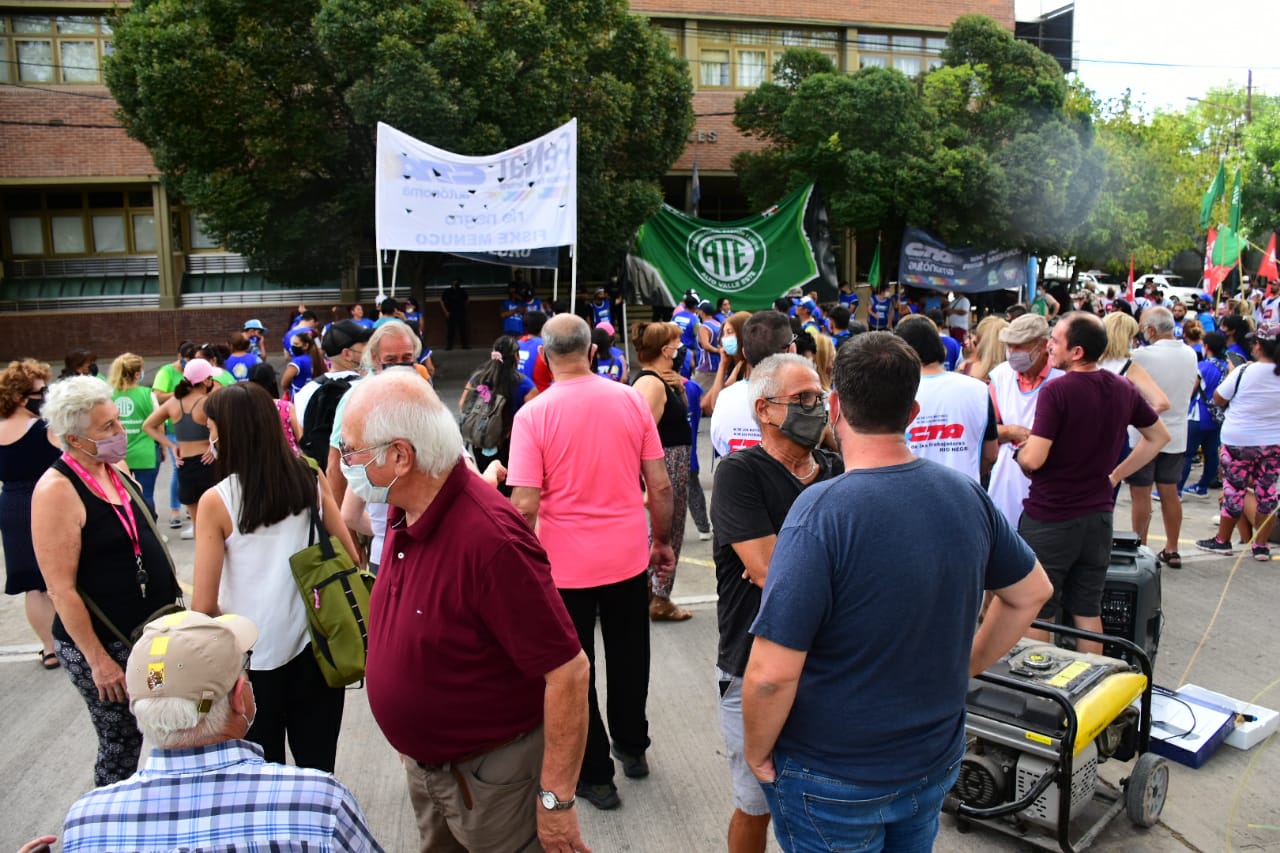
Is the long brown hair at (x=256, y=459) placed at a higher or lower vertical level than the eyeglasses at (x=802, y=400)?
lower

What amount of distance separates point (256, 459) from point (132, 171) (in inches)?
945

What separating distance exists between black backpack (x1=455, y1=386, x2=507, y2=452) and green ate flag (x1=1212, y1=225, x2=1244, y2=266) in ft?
50.8

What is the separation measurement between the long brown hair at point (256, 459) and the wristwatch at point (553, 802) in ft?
4.47

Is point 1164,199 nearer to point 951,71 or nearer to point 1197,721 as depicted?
point 951,71

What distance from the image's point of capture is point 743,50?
25547 millimetres

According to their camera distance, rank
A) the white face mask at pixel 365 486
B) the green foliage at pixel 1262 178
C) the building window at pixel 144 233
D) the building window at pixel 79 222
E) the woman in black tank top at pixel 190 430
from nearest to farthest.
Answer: the white face mask at pixel 365 486
the woman in black tank top at pixel 190 430
the building window at pixel 79 222
the building window at pixel 144 233
the green foliage at pixel 1262 178

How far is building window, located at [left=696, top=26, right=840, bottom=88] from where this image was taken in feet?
82.8

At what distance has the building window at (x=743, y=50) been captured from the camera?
25250mm

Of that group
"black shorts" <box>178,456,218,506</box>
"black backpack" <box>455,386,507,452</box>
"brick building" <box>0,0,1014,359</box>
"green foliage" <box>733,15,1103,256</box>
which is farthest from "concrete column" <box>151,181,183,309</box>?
"black backpack" <box>455,386,507,452</box>

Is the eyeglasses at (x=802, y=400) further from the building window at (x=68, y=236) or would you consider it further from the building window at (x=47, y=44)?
the building window at (x=68, y=236)

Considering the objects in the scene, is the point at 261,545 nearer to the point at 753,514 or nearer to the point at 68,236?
the point at 753,514

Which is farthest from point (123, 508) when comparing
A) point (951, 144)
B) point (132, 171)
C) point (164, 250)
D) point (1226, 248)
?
point (132, 171)

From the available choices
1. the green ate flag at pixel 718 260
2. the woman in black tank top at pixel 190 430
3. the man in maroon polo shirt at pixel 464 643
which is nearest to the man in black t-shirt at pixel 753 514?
the man in maroon polo shirt at pixel 464 643

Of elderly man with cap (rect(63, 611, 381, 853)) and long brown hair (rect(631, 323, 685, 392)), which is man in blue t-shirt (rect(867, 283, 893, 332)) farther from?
elderly man with cap (rect(63, 611, 381, 853))
